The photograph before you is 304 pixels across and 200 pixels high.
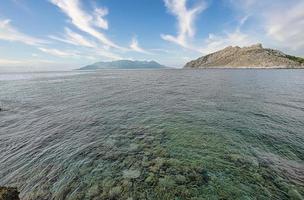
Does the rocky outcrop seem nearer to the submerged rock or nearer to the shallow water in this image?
the shallow water

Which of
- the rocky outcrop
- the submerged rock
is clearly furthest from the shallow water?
the rocky outcrop

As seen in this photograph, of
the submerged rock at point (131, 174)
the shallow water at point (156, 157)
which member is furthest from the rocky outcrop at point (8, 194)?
the submerged rock at point (131, 174)

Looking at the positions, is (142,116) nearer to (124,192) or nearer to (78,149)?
(78,149)

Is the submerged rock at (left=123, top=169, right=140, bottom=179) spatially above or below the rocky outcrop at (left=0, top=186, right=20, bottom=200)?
below

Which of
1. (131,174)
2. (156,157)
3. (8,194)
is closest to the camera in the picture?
(8,194)

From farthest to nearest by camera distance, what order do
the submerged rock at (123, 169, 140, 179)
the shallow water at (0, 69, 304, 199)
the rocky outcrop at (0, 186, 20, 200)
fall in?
the submerged rock at (123, 169, 140, 179) < the shallow water at (0, 69, 304, 199) < the rocky outcrop at (0, 186, 20, 200)

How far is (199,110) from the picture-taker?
2450 cm

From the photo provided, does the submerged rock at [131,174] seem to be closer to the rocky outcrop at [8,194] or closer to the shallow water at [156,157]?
the shallow water at [156,157]

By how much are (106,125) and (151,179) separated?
35.1 ft

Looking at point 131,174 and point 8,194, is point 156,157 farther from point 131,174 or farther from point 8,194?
point 8,194

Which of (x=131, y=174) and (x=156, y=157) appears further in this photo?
(x=156, y=157)

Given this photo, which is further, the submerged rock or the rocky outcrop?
the submerged rock

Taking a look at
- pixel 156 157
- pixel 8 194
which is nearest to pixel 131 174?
pixel 156 157

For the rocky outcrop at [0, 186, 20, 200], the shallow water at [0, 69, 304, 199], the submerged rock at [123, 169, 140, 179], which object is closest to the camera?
the rocky outcrop at [0, 186, 20, 200]
